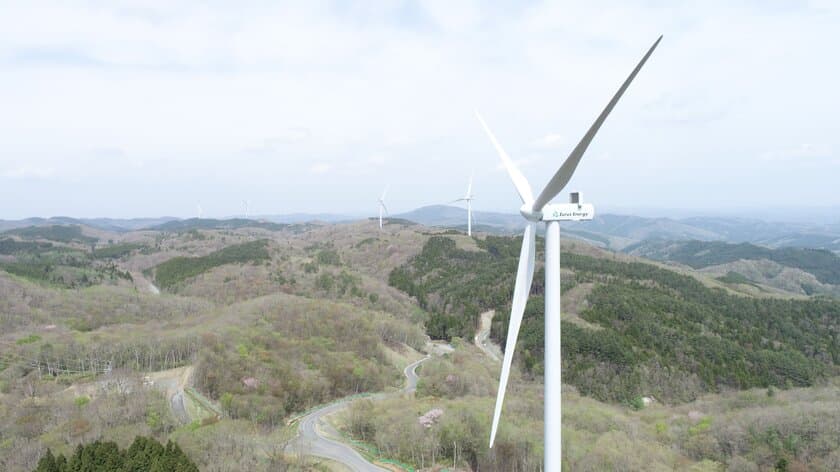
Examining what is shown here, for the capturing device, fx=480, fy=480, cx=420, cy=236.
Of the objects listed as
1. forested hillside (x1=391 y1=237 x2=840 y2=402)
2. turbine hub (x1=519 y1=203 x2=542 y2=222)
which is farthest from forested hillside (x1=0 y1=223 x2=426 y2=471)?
turbine hub (x1=519 y1=203 x2=542 y2=222)

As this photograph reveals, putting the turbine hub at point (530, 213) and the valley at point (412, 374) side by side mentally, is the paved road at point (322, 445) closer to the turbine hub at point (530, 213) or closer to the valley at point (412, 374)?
the valley at point (412, 374)

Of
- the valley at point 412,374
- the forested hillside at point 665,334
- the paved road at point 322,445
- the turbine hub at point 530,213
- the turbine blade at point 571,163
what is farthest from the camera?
the forested hillside at point 665,334

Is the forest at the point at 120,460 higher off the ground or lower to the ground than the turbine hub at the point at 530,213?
lower

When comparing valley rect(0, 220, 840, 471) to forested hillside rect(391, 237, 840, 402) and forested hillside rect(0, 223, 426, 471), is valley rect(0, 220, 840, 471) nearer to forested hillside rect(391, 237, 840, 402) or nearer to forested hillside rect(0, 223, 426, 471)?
forested hillside rect(0, 223, 426, 471)

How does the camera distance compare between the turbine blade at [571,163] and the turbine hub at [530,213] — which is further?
the turbine hub at [530,213]

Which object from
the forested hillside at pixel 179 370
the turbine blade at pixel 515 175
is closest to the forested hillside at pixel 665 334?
the forested hillside at pixel 179 370
